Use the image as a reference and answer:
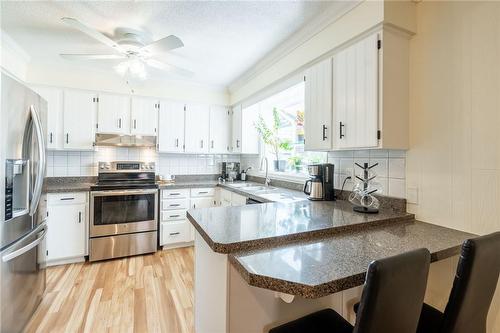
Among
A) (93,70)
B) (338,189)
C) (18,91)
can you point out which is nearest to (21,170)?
(18,91)

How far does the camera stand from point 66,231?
9.47ft

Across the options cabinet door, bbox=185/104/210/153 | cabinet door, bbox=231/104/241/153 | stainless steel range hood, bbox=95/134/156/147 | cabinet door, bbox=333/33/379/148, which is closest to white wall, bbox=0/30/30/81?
stainless steel range hood, bbox=95/134/156/147

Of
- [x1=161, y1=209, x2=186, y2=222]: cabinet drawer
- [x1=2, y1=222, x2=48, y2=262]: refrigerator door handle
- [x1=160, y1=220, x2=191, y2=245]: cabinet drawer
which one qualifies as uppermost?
[x1=2, y1=222, x2=48, y2=262]: refrigerator door handle

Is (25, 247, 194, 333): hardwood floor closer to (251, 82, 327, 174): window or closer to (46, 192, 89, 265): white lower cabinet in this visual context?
(46, 192, 89, 265): white lower cabinet

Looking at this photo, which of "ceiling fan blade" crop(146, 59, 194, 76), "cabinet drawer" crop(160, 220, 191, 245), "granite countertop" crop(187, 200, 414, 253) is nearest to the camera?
"granite countertop" crop(187, 200, 414, 253)

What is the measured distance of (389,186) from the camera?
1828 millimetres

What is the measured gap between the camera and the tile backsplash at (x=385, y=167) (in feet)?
5.79

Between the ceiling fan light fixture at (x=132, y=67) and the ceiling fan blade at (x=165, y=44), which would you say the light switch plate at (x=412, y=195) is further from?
the ceiling fan light fixture at (x=132, y=67)

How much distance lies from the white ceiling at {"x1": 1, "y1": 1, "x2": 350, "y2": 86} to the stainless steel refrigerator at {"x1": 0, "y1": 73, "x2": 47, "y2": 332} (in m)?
0.77

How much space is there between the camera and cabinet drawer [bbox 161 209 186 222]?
3350mm

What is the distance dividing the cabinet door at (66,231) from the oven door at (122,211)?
0.41 feet

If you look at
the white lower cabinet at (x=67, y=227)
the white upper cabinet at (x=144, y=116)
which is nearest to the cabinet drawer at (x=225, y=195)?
the white upper cabinet at (x=144, y=116)

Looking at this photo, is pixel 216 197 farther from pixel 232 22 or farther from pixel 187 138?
pixel 232 22

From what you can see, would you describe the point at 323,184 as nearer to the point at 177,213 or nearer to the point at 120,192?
the point at 177,213
